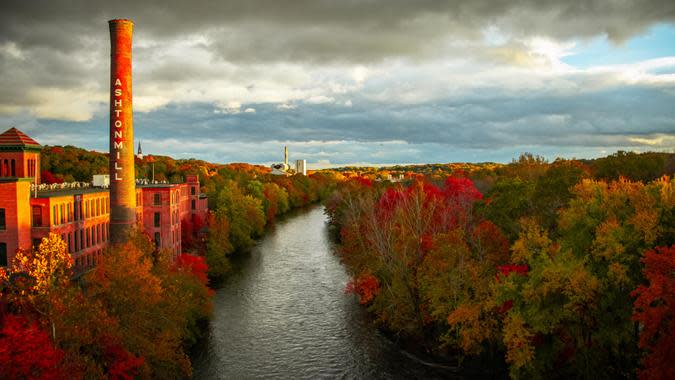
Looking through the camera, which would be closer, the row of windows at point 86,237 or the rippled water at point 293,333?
the rippled water at point 293,333

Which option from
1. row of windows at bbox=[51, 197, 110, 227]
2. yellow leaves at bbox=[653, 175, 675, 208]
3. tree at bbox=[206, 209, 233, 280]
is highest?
yellow leaves at bbox=[653, 175, 675, 208]

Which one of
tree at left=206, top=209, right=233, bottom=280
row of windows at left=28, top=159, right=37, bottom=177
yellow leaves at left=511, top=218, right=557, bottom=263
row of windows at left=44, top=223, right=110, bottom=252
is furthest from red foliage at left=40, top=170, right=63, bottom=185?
yellow leaves at left=511, top=218, right=557, bottom=263

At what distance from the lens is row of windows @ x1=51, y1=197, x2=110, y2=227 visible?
1714 inches

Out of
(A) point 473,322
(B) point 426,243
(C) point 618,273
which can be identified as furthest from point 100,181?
(C) point 618,273

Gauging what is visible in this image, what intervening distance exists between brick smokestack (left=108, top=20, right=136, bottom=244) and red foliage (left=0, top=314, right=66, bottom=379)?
28.0 m

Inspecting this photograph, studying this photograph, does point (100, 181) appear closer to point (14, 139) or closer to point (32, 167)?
point (32, 167)

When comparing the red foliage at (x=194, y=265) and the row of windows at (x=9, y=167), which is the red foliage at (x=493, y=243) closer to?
the red foliage at (x=194, y=265)

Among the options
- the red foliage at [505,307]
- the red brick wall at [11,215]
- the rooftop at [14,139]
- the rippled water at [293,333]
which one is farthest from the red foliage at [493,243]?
the rooftop at [14,139]

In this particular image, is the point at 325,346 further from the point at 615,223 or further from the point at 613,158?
the point at 613,158

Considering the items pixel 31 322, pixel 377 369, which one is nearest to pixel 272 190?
pixel 377 369

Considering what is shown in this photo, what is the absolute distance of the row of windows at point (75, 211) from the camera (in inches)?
1714

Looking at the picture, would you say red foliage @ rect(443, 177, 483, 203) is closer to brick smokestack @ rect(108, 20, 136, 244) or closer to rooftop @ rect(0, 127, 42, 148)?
brick smokestack @ rect(108, 20, 136, 244)

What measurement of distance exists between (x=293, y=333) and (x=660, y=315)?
2866 cm

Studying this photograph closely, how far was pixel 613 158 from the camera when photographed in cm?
5541
